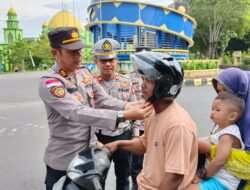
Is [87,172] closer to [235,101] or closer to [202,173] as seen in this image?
[202,173]

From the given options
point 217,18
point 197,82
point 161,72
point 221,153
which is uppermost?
point 217,18

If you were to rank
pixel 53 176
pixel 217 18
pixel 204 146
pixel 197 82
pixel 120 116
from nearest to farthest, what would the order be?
pixel 204 146
pixel 120 116
pixel 53 176
pixel 197 82
pixel 217 18

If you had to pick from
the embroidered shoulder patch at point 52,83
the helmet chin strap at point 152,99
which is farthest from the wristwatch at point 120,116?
the embroidered shoulder patch at point 52,83

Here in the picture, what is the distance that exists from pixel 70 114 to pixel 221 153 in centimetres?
83

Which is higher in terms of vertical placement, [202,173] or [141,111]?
[141,111]

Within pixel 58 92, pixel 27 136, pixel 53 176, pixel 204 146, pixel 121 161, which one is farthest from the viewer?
pixel 27 136

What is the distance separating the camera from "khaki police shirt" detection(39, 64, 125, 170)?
1.94 metres

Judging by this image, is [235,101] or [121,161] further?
[121,161]

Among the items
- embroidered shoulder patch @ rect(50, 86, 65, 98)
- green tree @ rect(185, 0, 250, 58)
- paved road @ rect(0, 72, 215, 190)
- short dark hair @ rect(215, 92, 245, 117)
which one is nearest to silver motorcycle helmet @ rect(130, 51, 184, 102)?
short dark hair @ rect(215, 92, 245, 117)

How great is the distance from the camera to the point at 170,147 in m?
1.54

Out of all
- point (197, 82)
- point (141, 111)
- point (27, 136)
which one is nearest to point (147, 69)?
point (141, 111)

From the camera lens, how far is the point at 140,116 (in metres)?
1.80

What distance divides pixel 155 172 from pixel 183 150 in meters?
0.22

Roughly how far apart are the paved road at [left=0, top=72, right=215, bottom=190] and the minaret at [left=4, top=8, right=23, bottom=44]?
5478 cm
